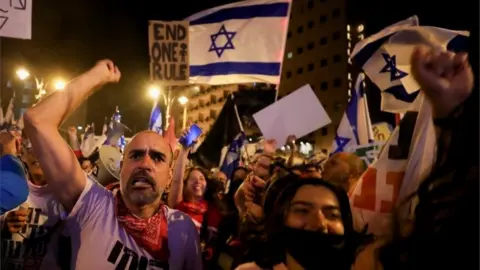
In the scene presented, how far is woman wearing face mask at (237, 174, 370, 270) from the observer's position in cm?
221

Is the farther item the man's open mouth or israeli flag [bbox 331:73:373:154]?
israeli flag [bbox 331:73:373:154]

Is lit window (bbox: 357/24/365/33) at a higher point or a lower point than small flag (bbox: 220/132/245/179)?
higher

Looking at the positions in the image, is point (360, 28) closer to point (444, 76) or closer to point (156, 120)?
point (156, 120)

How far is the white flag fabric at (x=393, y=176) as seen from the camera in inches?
89.0

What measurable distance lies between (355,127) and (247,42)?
211 centimetres

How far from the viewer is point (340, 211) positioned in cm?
246

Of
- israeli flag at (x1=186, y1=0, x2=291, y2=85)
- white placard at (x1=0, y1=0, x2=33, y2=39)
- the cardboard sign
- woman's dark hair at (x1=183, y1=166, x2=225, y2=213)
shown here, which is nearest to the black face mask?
woman's dark hair at (x1=183, y1=166, x2=225, y2=213)

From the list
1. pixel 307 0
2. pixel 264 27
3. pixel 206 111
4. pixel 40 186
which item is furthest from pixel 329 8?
pixel 40 186

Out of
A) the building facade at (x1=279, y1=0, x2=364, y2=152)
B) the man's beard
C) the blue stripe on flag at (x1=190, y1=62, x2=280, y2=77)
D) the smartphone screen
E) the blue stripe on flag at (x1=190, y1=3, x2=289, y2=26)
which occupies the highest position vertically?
the building facade at (x1=279, y1=0, x2=364, y2=152)

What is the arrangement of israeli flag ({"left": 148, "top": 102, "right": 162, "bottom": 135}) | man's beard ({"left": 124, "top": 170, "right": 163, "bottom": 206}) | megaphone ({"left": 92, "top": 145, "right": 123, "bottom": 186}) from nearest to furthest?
1. man's beard ({"left": 124, "top": 170, "right": 163, "bottom": 206})
2. megaphone ({"left": 92, "top": 145, "right": 123, "bottom": 186})
3. israeli flag ({"left": 148, "top": 102, "right": 162, "bottom": 135})

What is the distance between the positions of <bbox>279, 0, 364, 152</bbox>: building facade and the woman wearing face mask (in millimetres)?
57985

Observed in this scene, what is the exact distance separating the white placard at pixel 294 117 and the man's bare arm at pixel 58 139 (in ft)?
15.5

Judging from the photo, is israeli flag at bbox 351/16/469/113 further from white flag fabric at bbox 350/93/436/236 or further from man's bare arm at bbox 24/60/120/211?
man's bare arm at bbox 24/60/120/211

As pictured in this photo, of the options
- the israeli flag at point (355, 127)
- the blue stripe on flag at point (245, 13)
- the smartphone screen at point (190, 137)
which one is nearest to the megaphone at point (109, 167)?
the smartphone screen at point (190, 137)
